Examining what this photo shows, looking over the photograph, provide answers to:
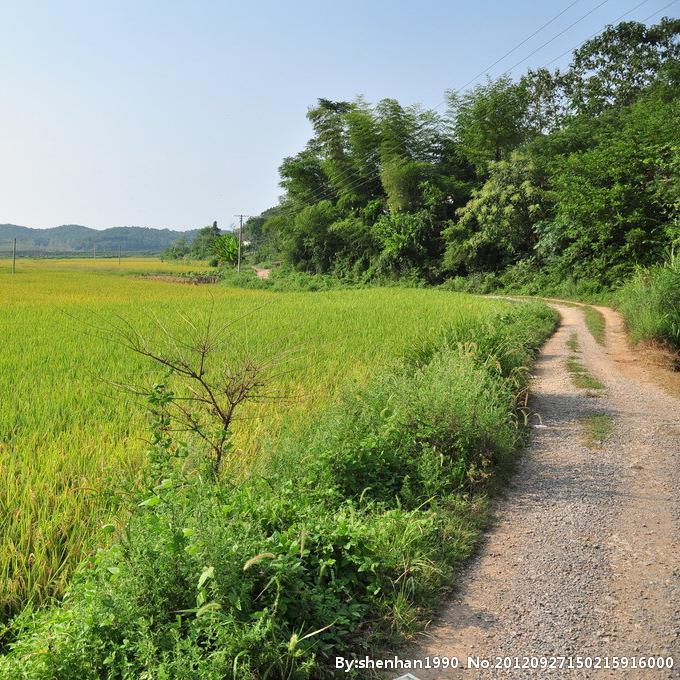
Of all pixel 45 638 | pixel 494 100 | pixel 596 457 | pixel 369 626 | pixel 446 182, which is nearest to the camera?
pixel 45 638

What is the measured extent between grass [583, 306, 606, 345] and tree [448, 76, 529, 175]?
12.9 metres

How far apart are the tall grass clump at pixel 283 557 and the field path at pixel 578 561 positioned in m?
0.21

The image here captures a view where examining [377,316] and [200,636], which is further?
[377,316]

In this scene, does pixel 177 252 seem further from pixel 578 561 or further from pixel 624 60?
pixel 578 561

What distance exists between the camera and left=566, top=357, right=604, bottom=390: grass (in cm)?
729

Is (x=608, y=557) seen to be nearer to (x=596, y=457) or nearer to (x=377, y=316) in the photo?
(x=596, y=457)

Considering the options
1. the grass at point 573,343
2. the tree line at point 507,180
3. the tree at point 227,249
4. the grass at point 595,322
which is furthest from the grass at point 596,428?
the tree at point 227,249

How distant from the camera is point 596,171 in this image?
763 inches

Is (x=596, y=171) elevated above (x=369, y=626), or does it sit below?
above

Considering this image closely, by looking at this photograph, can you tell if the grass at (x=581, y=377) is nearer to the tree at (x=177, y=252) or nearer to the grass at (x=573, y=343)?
the grass at (x=573, y=343)

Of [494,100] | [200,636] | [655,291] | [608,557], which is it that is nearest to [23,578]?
[200,636]

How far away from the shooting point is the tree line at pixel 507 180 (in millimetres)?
18562

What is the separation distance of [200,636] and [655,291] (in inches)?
377

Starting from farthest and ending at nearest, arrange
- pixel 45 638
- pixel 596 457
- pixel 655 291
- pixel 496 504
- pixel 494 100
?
1. pixel 494 100
2. pixel 655 291
3. pixel 596 457
4. pixel 496 504
5. pixel 45 638
